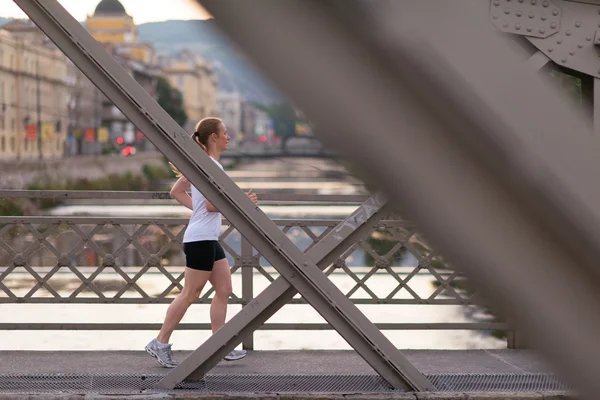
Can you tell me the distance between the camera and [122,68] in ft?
14.4

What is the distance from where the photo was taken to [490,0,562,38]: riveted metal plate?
2.98ft

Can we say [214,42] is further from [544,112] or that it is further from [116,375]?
[116,375]

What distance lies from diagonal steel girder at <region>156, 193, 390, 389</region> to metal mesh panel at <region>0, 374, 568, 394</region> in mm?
134

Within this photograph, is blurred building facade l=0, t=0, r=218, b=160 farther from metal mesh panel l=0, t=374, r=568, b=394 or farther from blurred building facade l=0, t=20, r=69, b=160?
metal mesh panel l=0, t=374, r=568, b=394

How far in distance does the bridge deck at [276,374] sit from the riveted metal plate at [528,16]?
3.59 m

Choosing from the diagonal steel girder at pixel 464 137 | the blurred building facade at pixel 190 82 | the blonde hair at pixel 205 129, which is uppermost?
the diagonal steel girder at pixel 464 137

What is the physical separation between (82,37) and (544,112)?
3.98 metres

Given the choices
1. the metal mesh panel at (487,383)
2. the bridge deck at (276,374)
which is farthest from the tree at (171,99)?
the metal mesh panel at (487,383)

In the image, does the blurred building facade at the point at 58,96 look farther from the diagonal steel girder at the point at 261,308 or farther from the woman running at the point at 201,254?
the diagonal steel girder at the point at 261,308

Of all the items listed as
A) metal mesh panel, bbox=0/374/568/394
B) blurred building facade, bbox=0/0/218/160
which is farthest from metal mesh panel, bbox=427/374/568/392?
blurred building facade, bbox=0/0/218/160

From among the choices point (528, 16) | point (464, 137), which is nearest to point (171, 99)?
point (528, 16)

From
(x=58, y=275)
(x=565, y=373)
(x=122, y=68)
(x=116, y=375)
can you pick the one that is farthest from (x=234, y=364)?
(x=58, y=275)

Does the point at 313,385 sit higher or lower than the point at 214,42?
lower

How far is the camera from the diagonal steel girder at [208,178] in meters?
4.39
